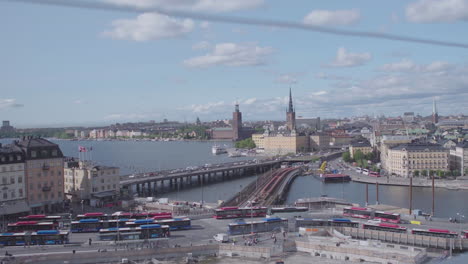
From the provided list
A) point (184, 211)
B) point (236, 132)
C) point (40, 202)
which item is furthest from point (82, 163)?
point (236, 132)

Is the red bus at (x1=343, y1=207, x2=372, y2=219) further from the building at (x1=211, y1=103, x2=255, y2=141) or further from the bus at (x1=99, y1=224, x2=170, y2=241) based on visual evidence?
the building at (x1=211, y1=103, x2=255, y2=141)

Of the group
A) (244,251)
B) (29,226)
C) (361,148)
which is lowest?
(244,251)

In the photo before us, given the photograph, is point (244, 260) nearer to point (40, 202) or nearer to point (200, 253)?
point (200, 253)

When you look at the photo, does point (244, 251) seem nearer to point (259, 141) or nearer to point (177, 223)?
point (177, 223)

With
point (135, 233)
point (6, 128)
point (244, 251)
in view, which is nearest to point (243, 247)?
point (244, 251)

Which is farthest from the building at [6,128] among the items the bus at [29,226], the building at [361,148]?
the bus at [29,226]

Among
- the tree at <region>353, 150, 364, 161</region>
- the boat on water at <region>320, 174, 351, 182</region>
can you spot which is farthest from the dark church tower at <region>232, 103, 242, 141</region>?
the boat on water at <region>320, 174, 351, 182</region>
